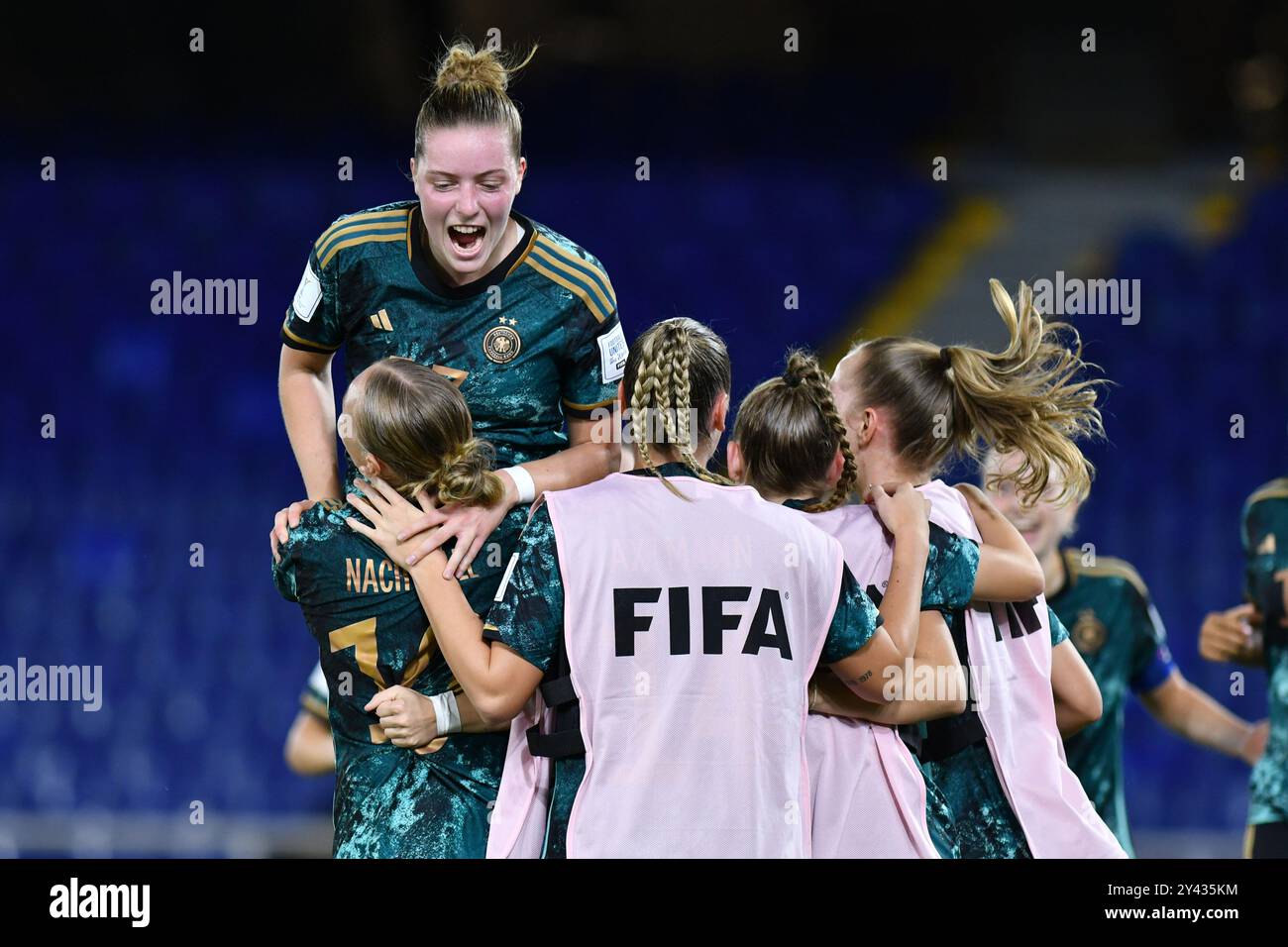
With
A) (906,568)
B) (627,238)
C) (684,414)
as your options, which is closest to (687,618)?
(684,414)

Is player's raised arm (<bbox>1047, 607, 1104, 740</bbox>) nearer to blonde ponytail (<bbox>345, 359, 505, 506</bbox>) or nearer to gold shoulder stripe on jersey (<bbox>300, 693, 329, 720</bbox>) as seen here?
blonde ponytail (<bbox>345, 359, 505, 506</bbox>)

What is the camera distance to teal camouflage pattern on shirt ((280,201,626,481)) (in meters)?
2.69

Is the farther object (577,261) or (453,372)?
(577,261)

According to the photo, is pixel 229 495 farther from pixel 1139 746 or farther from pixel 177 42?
pixel 1139 746

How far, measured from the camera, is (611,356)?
2.77 m

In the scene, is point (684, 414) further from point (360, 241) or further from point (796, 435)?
point (360, 241)

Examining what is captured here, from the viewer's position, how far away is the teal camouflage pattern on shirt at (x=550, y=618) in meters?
2.19

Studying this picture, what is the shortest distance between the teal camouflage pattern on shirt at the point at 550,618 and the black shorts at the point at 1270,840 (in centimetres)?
227

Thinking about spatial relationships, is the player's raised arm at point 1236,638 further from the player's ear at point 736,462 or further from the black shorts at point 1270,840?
the player's ear at point 736,462

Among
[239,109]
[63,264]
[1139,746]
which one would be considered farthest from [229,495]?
[1139,746]

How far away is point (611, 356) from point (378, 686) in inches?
30.9

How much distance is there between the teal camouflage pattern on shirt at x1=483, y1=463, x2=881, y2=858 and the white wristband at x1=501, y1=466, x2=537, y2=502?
0.29 metres

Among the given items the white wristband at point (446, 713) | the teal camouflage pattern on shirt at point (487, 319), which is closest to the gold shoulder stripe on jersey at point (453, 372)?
Result: the teal camouflage pattern on shirt at point (487, 319)

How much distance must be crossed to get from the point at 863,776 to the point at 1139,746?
368 centimetres
